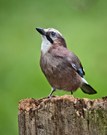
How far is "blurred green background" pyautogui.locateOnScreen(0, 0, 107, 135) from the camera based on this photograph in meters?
8.89

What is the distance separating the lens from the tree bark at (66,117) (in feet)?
15.9

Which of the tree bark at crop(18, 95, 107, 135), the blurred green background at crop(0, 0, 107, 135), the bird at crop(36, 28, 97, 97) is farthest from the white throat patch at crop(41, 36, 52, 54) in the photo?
the tree bark at crop(18, 95, 107, 135)

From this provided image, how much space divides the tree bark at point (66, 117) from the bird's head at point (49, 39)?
2.01 metres

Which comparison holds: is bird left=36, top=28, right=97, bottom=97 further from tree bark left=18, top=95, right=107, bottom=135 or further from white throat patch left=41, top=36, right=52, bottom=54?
tree bark left=18, top=95, right=107, bottom=135

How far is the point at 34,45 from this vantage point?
972 centimetres

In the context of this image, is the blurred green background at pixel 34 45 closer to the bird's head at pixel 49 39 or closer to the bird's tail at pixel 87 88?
the bird's tail at pixel 87 88

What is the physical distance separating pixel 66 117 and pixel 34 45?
4.88 meters

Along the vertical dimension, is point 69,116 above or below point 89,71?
below

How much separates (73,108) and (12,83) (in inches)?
175

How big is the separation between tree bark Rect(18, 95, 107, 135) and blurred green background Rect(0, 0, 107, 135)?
313cm

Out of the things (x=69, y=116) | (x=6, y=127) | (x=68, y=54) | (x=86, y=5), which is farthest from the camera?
(x=6, y=127)

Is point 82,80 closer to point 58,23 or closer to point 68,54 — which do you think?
point 68,54

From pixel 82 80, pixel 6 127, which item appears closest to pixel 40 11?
pixel 6 127

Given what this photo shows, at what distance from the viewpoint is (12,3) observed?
431 inches
